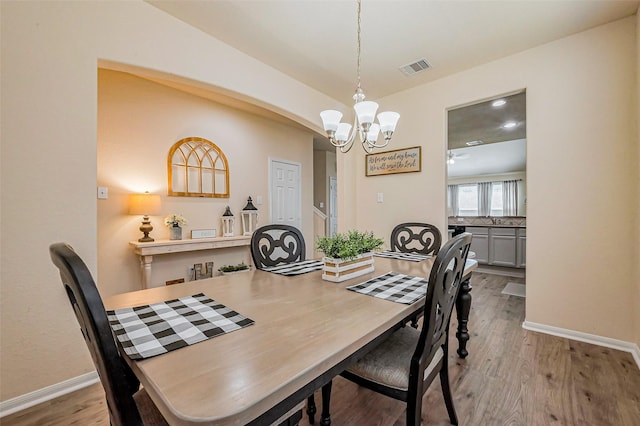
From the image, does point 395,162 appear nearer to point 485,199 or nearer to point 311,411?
point 311,411

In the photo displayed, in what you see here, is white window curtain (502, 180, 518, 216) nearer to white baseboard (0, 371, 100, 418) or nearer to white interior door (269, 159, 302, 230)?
white interior door (269, 159, 302, 230)

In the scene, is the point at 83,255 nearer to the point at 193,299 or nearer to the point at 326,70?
the point at 193,299

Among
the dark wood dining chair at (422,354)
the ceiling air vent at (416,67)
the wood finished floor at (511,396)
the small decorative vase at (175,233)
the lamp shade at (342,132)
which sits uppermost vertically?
the ceiling air vent at (416,67)

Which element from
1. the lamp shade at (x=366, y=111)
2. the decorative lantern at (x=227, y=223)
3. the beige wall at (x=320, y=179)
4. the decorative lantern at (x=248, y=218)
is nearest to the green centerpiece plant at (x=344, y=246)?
the lamp shade at (x=366, y=111)

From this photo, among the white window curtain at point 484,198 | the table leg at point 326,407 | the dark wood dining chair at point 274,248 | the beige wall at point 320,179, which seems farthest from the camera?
the white window curtain at point 484,198

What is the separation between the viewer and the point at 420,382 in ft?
3.50

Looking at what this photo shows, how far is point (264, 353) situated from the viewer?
2.39ft

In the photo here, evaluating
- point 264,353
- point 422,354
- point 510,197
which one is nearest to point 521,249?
point 510,197

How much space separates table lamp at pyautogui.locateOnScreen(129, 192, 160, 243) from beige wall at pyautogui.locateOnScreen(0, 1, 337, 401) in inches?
53.7

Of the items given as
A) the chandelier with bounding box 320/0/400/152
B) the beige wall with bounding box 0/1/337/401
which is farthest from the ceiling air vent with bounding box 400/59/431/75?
the beige wall with bounding box 0/1/337/401

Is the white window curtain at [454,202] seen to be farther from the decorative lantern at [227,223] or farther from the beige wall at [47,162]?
the beige wall at [47,162]

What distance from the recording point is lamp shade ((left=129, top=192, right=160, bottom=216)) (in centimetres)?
311

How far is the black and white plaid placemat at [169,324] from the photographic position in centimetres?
77

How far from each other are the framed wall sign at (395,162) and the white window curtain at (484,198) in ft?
19.0
